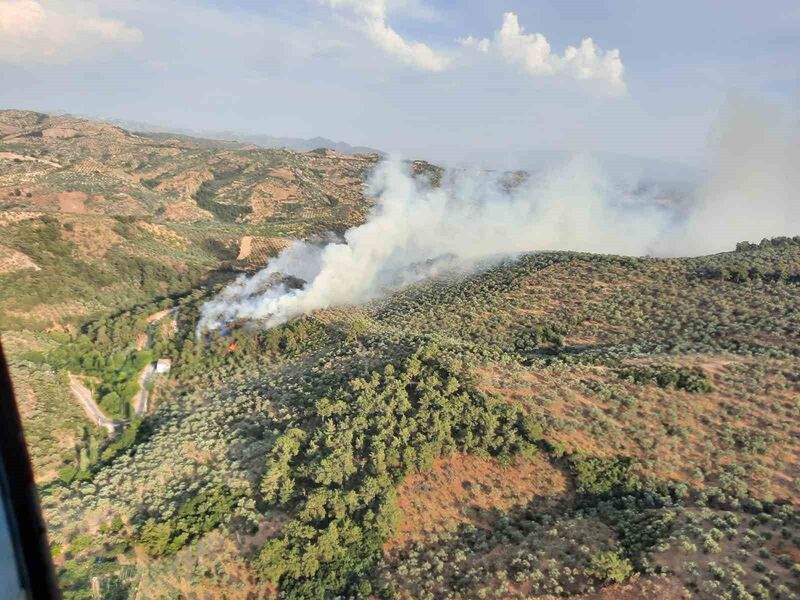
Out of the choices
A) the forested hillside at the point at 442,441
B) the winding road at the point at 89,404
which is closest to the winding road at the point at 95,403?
the winding road at the point at 89,404

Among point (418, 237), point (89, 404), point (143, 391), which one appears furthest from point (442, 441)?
point (418, 237)

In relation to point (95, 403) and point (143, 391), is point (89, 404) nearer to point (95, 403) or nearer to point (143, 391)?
point (95, 403)

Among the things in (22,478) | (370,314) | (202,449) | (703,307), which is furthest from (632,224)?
(22,478)

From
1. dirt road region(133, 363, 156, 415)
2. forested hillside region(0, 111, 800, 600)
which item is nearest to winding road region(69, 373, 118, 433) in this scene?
forested hillside region(0, 111, 800, 600)

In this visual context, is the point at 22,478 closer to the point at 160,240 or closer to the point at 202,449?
the point at 202,449

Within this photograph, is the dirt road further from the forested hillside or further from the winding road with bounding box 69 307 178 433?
the forested hillside

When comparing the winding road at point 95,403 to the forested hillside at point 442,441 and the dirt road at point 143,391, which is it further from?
the forested hillside at point 442,441

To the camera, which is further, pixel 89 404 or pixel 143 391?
pixel 143 391

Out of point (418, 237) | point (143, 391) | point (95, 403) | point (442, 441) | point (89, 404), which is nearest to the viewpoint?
point (442, 441)
